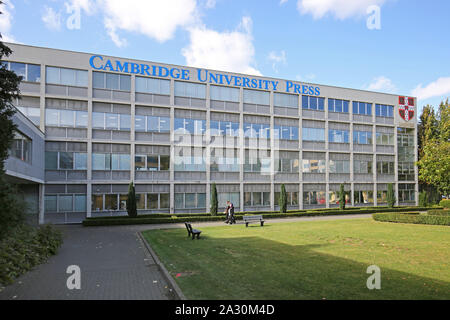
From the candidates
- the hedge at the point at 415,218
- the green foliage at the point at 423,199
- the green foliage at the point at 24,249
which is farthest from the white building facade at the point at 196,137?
the green foliage at the point at 24,249

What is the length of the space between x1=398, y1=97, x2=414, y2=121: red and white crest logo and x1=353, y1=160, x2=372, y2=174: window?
9.75 metres

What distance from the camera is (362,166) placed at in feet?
140

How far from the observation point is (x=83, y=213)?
1156 inches

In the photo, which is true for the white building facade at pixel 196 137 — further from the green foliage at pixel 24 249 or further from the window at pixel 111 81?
the green foliage at pixel 24 249

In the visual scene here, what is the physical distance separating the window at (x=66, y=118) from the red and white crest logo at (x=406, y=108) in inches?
1690

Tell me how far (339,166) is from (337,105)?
8351mm

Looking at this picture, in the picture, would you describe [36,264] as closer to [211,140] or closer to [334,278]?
[334,278]

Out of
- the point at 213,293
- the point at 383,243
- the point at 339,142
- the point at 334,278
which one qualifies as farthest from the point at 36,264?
the point at 339,142

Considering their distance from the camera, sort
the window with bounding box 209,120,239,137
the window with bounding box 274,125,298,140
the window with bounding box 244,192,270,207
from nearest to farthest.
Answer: the window with bounding box 209,120,239,137, the window with bounding box 244,192,270,207, the window with bounding box 274,125,298,140

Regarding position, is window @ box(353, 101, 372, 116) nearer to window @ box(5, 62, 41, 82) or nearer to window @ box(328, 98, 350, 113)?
window @ box(328, 98, 350, 113)

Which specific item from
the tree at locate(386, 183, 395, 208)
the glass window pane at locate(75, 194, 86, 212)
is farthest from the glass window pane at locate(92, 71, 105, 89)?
the tree at locate(386, 183, 395, 208)

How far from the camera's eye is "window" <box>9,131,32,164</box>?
1870cm

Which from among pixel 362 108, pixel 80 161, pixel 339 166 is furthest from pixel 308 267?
pixel 362 108
